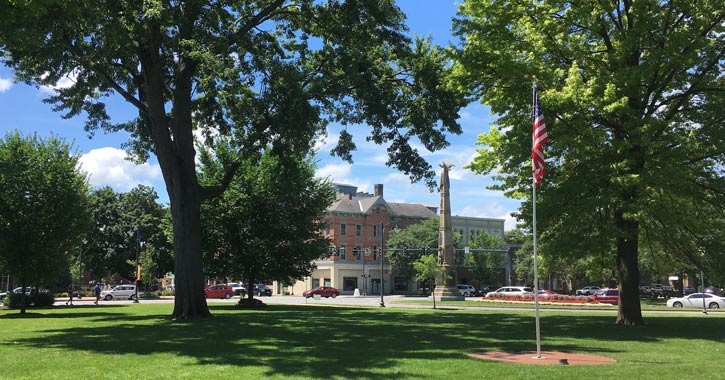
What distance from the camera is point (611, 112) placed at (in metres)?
18.2

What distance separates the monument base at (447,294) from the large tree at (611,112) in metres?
29.5

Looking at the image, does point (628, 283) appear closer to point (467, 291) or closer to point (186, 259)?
point (186, 259)

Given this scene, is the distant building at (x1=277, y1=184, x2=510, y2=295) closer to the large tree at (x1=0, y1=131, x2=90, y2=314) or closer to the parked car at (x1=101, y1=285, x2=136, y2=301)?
the parked car at (x1=101, y1=285, x2=136, y2=301)

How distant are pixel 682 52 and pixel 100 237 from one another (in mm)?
72872

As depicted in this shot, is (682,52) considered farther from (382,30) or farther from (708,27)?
(382,30)

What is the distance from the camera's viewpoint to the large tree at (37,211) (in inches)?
1200

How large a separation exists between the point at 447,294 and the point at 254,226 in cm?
2294

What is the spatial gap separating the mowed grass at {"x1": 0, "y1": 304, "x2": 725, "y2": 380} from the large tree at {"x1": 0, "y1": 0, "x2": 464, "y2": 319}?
6868 mm

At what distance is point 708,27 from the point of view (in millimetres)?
19438

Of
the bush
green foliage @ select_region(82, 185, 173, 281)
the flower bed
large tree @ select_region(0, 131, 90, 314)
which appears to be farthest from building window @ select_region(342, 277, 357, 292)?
large tree @ select_region(0, 131, 90, 314)

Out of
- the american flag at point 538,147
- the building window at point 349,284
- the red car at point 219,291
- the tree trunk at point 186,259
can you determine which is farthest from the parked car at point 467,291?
the american flag at point 538,147

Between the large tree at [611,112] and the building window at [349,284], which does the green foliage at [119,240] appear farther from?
the large tree at [611,112]

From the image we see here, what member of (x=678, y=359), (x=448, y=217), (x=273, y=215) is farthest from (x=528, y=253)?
(x=678, y=359)

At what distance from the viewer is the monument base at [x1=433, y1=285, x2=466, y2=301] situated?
50.7 m
